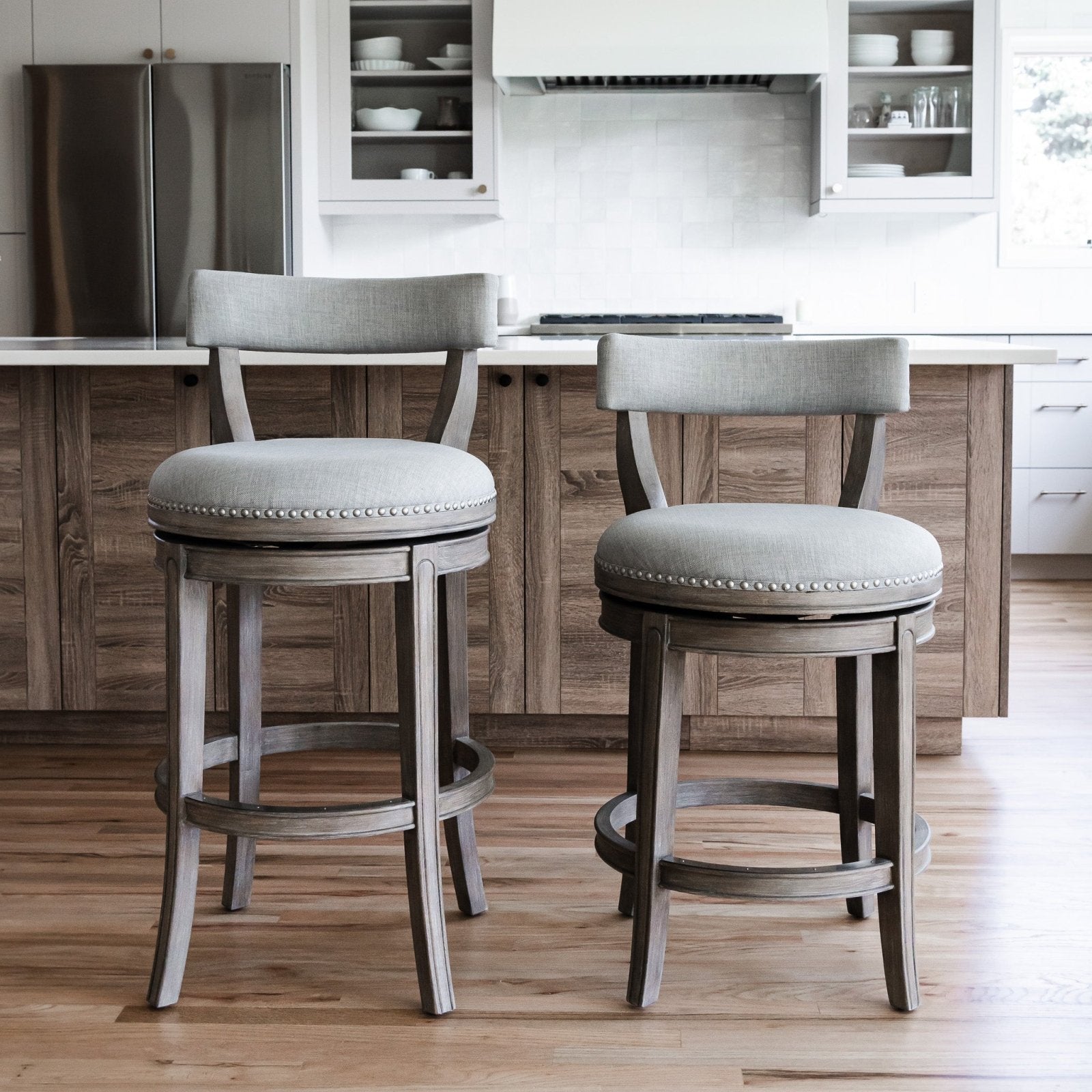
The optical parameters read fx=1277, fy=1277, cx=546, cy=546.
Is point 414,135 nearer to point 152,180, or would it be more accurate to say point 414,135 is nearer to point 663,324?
point 152,180

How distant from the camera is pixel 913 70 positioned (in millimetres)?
4766

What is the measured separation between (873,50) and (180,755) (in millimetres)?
4152

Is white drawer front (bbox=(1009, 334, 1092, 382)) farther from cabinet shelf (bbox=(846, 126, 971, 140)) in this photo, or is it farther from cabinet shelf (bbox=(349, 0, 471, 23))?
cabinet shelf (bbox=(349, 0, 471, 23))

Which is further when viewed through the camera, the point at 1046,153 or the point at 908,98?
the point at 1046,153

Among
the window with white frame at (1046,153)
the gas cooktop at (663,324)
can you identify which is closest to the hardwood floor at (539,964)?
the gas cooktop at (663,324)

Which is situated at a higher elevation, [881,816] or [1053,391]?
[1053,391]

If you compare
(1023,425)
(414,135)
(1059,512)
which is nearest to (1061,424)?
(1023,425)

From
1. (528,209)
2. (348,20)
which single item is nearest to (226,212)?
(348,20)

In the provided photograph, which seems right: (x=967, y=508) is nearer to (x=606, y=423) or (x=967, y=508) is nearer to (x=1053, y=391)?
(x=606, y=423)

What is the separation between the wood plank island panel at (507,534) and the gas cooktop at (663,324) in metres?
2.18

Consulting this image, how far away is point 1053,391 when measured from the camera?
16.4ft

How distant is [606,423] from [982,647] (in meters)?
0.92

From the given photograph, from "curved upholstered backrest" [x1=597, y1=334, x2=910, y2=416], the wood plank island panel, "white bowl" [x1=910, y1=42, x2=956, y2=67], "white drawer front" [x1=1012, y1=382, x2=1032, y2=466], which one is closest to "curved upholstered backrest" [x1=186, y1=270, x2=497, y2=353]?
"curved upholstered backrest" [x1=597, y1=334, x2=910, y2=416]

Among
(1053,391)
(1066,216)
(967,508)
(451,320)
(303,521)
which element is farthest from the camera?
(1066,216)
